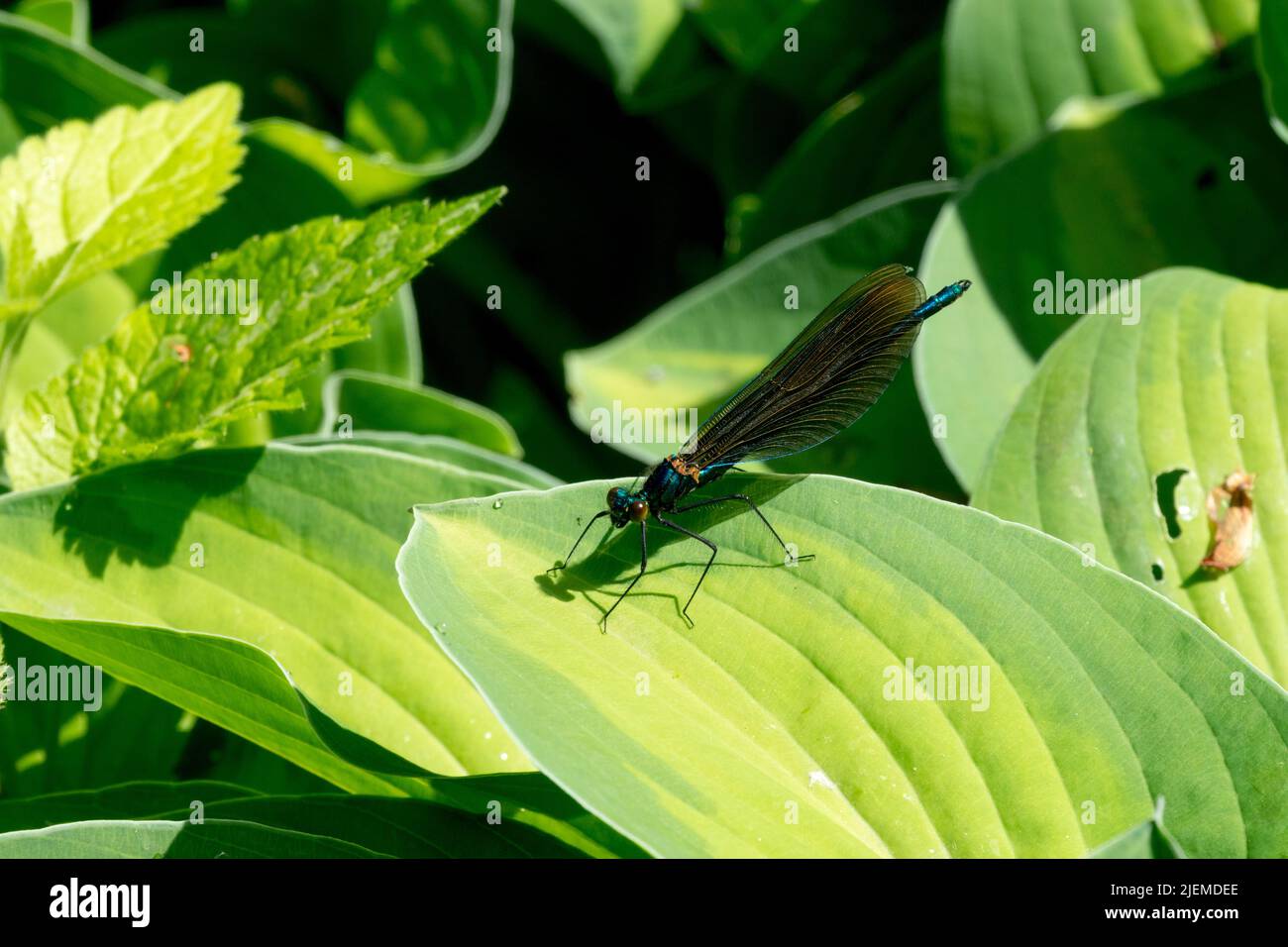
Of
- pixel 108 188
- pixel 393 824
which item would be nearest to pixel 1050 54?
pixel 108 188

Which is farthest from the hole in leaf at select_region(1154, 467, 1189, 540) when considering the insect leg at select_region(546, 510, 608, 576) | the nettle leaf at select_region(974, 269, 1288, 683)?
the insect leg at select_region(546, 510, 608, 576)

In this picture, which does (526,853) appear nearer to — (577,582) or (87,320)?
(577,582)

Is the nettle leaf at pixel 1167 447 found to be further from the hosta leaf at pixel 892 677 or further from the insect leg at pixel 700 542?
the insect leg at pixel 700 542

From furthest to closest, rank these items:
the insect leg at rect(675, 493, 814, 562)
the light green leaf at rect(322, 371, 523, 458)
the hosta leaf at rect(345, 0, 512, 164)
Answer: the hosta leaf at rect(345, 0, 512, 164)
the light green leaf at rect(322, 371, 523, 458)
the insect leg at rect(675, 493, 814, 562)

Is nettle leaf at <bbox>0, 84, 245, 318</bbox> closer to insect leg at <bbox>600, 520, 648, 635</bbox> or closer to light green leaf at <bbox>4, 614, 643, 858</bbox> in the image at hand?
light green leaf at <bbox>4, 614, 643, 858</bbox>

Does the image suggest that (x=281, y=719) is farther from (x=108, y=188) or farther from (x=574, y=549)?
(x=108, y=188)

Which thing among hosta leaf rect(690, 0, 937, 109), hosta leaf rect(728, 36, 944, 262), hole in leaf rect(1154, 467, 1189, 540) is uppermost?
hosta leaf rect(690, 0, 937, 109)
